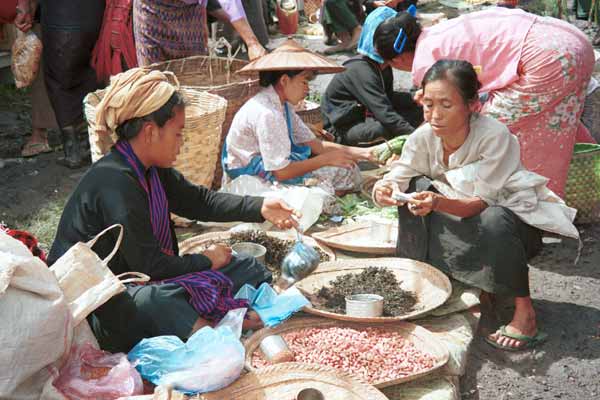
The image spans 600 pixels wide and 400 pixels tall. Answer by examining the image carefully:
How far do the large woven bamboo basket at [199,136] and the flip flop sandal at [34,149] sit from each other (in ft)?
5.62

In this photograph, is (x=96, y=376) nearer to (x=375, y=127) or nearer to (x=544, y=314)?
(x=544, y=314)

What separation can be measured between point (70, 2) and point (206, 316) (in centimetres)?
327

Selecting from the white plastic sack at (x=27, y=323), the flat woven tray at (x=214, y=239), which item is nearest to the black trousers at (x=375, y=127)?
the flat woven tray at (x=214, y=239)

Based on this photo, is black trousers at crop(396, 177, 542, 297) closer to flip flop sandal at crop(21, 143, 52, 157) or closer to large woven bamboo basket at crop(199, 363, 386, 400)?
large woven bamboo basket at crop(199, 363, 386, 400)

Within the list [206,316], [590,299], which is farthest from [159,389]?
[590,299]

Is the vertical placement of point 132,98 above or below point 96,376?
above

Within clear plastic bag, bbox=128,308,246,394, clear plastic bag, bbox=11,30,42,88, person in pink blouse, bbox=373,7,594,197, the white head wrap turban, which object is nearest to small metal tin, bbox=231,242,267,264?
clear plastic bag, bbox=128,308,246,394

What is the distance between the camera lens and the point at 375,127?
5141mm

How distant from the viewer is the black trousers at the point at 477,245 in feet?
10.6

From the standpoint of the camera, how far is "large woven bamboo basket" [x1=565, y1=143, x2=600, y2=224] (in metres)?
4.33

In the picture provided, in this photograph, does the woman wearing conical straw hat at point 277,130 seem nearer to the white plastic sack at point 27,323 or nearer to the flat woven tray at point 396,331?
the flat woven tray at point 396,331

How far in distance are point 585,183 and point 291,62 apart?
6.23 ft

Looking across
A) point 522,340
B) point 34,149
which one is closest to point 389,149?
point 522,340

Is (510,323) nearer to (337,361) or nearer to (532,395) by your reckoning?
(532,395)
